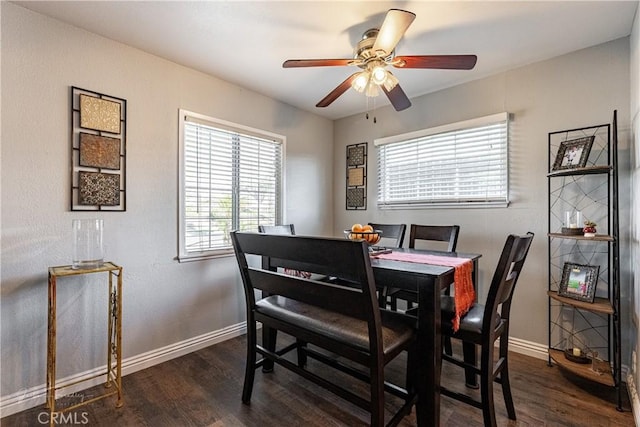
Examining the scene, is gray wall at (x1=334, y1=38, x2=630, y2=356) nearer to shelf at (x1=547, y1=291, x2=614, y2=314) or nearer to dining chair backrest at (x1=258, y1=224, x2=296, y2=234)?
shelf at (x1=547, y1=291, x2=614, y2=314)

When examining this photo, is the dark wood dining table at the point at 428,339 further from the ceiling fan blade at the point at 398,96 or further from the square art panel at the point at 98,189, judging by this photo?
the square art panel at the point at 98,189

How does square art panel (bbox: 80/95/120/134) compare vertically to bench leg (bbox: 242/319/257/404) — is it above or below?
above

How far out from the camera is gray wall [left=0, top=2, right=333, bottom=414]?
5.70 ft

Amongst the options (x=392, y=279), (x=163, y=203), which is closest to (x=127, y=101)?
(x=163, y=203)

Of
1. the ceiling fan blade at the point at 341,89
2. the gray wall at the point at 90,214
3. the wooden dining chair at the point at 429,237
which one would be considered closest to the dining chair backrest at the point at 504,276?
the wooden dining chair at the point at 429,237

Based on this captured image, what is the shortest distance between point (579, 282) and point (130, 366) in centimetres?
320

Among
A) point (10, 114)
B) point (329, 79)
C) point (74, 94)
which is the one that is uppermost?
point (329, 79)

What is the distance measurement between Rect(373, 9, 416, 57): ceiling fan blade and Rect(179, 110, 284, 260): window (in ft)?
5.35

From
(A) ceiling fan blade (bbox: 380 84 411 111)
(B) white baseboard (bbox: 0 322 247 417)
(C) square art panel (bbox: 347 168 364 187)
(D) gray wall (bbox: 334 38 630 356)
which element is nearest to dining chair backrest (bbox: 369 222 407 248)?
(D) gray wall (bbox: 334 38 630 356)

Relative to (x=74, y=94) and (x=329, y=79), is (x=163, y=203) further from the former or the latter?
(x=329, y=79)

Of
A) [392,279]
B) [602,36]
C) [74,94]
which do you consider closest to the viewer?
[392,279]

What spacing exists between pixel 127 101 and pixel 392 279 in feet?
7.18

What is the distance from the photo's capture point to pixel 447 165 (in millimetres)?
2908

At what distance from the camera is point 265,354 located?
1.77m
